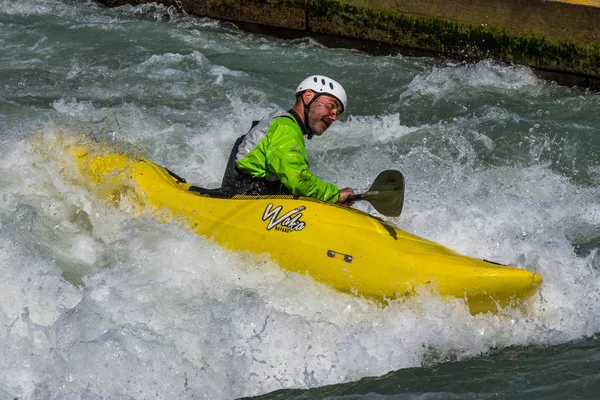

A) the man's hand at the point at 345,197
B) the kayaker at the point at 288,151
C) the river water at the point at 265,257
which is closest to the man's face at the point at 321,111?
the kayaker at the point at 288,151

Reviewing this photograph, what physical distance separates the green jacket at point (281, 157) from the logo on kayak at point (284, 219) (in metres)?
0.17

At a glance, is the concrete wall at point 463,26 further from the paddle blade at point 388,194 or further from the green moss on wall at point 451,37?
the paddle blade at point 388,194

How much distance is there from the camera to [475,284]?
4.79 m

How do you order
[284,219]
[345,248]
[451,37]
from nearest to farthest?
[345,248] → [284,219] → [451,37]

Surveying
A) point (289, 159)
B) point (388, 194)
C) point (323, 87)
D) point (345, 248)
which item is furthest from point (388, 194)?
point (323, 87)

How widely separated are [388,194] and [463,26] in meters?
4.63

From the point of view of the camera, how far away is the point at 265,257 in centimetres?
521

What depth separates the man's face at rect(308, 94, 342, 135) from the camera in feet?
17.9

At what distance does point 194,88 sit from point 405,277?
16.2 ft

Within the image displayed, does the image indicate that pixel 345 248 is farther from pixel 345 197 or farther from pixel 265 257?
pixel 345 197

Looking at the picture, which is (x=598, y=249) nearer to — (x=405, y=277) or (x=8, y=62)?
(x=405, y=277)

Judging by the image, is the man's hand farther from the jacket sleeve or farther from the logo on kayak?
the logo on kayak

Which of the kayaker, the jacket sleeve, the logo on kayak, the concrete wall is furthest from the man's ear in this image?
the concrete wall

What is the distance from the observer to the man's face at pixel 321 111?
17.9 feet
